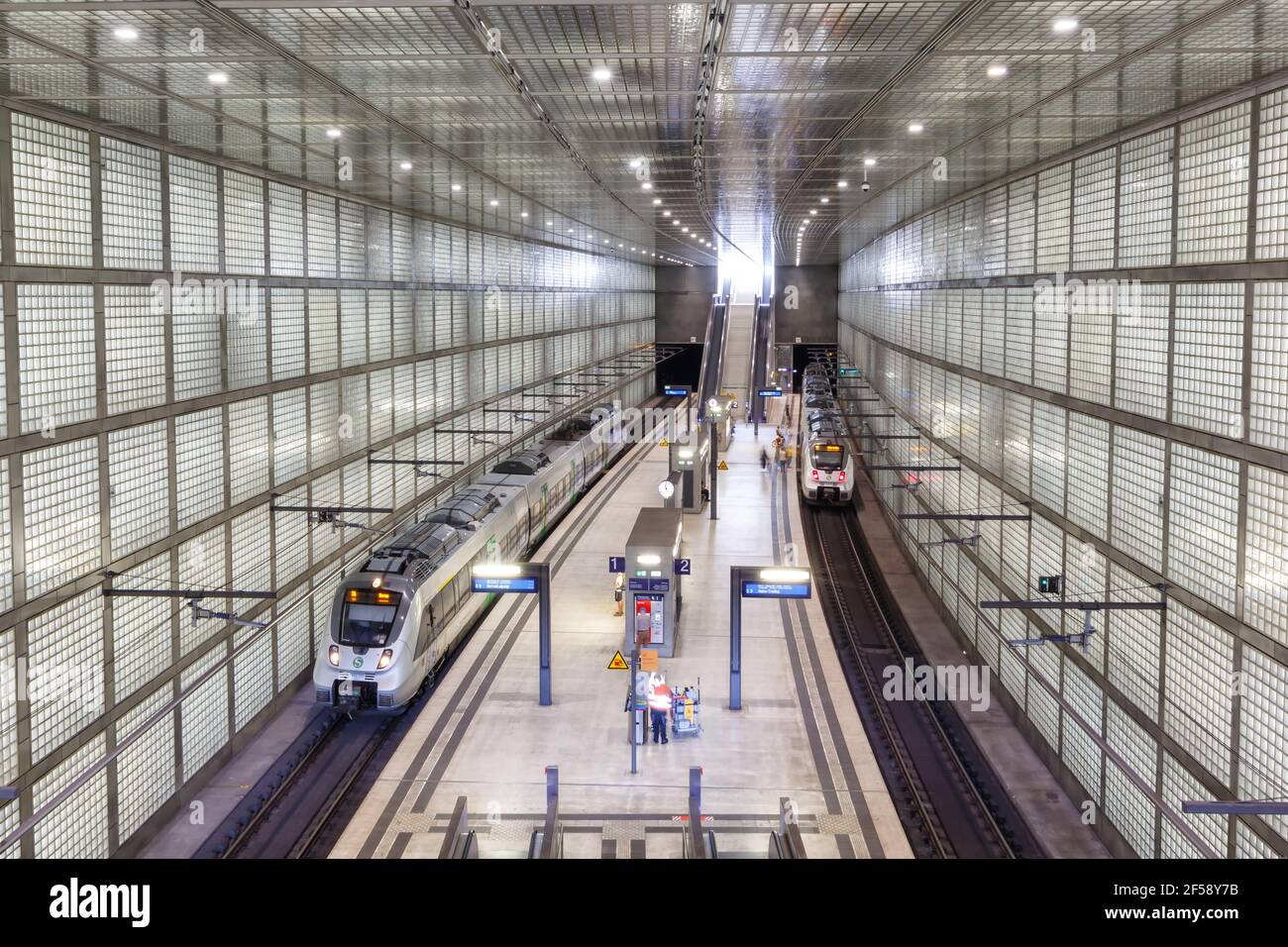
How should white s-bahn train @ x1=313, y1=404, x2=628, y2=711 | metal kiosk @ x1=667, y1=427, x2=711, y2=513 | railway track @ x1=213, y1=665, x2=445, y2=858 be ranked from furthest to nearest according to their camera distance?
1. metal kiosk @ x1=667, y1=427, x2=711, y2=513
2. white s-bahn train @ x1=313, y1=404, x2=628, y2=711
3. railway track @ x1=213, y1=665, x2=445, y2=858

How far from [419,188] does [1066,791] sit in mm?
16313

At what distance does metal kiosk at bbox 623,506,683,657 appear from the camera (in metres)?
20.5

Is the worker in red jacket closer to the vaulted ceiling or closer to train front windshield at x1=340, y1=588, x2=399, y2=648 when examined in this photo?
train front windshield at x1=340, y1=588, x2=399, y2=648

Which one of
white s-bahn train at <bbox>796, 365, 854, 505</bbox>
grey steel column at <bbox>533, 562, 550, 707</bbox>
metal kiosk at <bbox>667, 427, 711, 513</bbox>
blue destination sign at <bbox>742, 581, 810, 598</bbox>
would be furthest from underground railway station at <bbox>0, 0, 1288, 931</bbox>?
white s-bahn train at <bbox>796, 365, 854, 505</bbox>

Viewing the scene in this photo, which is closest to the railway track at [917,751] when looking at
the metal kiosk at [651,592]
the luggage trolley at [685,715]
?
the luggage trolley at [685,715]

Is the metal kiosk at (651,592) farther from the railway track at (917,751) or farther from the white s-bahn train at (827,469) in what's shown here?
the white s-bahn train at (827,469)

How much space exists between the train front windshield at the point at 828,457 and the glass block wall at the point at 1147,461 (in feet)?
45.7

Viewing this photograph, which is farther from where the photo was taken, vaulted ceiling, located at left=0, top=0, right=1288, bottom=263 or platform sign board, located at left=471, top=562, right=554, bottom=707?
platform sign board, located at left=471, top=562, right=554, bottom=707

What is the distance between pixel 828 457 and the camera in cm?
3594

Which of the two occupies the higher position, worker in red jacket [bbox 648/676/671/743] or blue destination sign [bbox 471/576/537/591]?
blue destination sign [bbox 471/576/537/591]

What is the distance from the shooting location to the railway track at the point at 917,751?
48.4 feet

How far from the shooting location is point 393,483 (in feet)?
80.7

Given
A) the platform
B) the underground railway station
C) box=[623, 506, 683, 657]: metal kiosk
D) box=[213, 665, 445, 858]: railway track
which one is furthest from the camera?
box=[623, 506, 683, 657]: metal kiosk

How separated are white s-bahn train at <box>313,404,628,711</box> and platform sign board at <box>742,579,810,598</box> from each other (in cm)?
556
